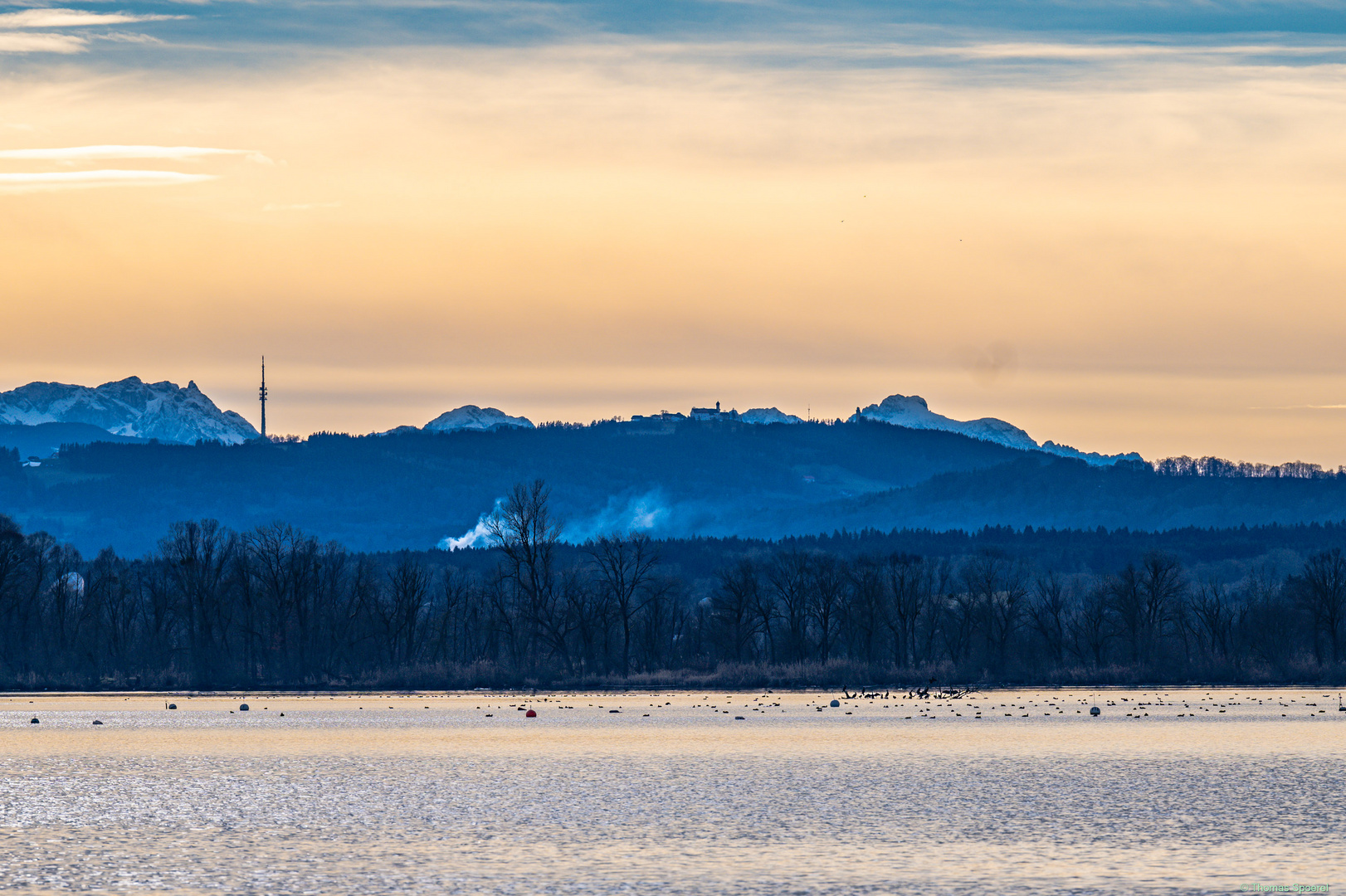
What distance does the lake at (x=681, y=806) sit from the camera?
28422 mm

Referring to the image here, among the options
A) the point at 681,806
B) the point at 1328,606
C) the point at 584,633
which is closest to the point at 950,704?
the point at 584,633

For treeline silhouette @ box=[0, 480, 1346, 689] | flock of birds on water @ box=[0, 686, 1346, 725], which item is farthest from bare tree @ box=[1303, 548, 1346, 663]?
flock of birds on water @ box=[0, 686, 1346, 725]

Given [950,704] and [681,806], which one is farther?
[950,704]

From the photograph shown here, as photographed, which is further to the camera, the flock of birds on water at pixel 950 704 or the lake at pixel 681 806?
the flock of birds on water at pixel 950 704

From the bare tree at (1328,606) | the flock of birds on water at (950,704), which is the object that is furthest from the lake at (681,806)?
the bare tree at (1328,606)

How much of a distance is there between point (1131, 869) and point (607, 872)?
8836mm

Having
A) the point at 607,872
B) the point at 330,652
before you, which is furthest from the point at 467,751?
the point at 330,652

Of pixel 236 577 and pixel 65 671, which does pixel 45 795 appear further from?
pixel 236 577

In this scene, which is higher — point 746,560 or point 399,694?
point 746,560

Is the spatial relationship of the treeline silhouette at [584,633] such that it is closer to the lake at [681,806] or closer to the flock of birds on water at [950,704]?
the flock of birds on water at [950,704]

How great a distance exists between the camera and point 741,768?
4747 centimetres

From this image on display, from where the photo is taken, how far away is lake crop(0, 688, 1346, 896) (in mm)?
28422

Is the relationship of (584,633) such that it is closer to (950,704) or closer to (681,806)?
(950,704)

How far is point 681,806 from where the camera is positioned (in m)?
38.4
